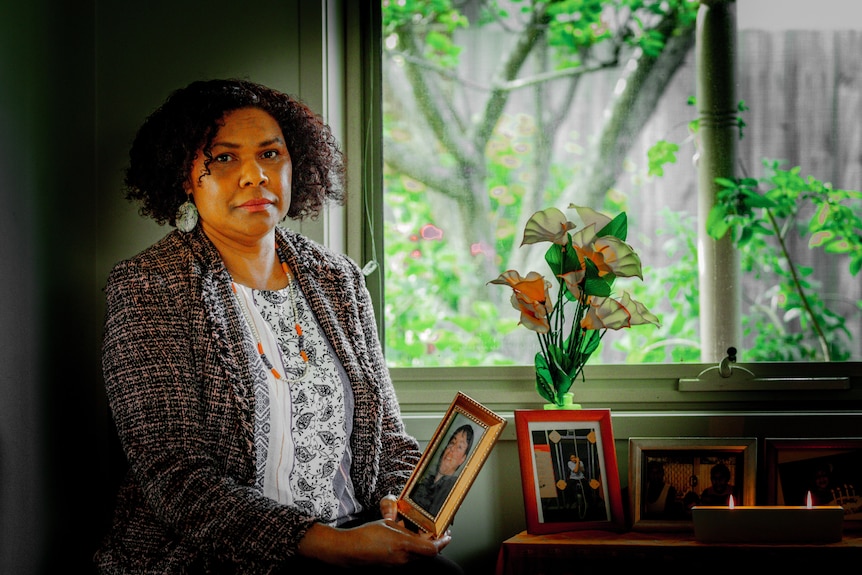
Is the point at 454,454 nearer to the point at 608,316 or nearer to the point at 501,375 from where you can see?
the point at 608,316

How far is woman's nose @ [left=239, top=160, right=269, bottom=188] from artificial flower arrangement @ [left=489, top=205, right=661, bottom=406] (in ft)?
1.67

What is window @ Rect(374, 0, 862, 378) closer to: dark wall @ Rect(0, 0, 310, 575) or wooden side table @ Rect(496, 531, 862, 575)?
dark wall @ Rect(0, 0, 310, 575)

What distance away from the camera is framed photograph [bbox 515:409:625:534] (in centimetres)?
179

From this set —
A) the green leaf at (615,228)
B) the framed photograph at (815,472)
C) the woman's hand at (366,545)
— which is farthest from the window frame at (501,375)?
the woman's hand at (366,545)

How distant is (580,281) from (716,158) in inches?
22.8

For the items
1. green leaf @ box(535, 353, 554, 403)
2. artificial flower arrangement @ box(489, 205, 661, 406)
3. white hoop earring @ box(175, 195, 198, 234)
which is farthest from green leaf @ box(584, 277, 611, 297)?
white hoop earring @ box(175, 195, 198, 234)

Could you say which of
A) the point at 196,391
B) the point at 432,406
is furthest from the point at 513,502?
the point at 196,391

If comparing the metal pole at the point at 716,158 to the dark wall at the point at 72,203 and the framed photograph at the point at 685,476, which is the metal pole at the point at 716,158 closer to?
the framed photograph at the point at 685,476

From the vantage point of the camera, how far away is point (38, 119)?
1760mm

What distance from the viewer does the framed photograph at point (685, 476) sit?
5.91 ft

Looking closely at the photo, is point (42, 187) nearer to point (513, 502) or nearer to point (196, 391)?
point (196, 391)

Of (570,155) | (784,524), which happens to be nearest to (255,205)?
(570,155)

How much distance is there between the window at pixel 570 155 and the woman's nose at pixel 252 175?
59cm

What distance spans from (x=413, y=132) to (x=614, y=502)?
102 cm
